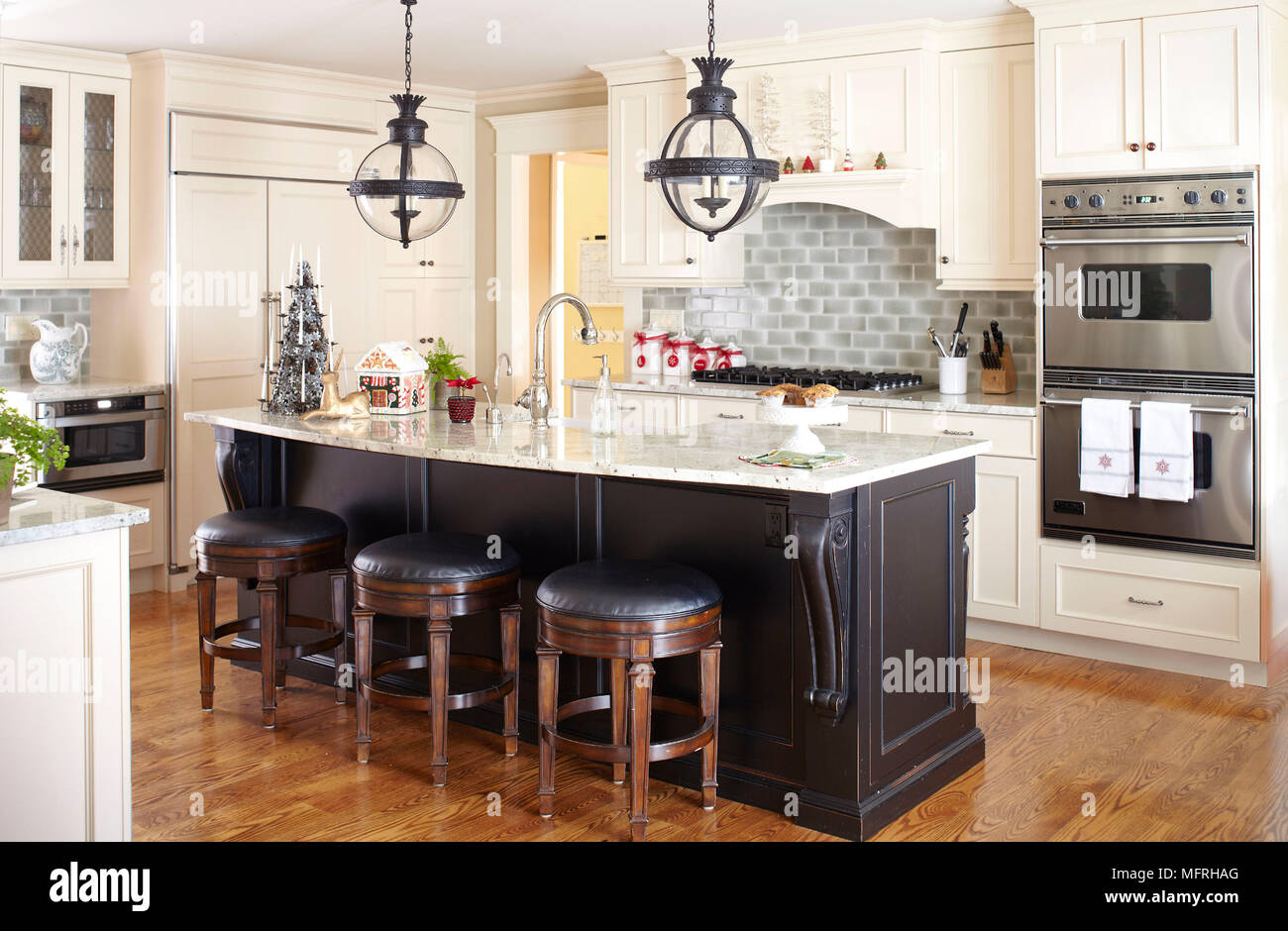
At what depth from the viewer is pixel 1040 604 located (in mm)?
4805

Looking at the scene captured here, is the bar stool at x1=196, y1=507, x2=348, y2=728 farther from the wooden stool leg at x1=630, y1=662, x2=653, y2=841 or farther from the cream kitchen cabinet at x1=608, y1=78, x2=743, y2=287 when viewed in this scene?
the cream kitchen cabinet at x1=608, y1=78, x2=743, y2=287

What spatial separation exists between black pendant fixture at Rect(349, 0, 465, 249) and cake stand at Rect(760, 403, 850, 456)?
126cm

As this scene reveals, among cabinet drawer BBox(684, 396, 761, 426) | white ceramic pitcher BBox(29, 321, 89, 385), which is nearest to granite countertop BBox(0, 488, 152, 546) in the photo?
cabinet drawer BBox(684, 396, 761, 426)

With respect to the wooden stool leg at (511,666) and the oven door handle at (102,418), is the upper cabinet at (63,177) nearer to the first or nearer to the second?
the oven door handle at (102,418)

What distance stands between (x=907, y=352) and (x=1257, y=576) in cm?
189

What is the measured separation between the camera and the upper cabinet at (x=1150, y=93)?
4.25 m

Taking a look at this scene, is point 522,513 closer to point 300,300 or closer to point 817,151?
point 300,300

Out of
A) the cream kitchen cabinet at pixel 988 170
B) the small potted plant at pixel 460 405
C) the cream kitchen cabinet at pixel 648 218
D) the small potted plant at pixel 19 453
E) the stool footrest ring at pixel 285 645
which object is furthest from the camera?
the cream kitchen cabinet at pixel 648 218

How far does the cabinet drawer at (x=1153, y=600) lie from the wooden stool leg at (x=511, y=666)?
223 centimetres

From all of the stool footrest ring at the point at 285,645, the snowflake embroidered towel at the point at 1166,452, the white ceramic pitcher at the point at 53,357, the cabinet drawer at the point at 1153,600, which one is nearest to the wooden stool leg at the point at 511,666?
the stool footrest ring at the point at 285,645

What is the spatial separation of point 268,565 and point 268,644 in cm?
27

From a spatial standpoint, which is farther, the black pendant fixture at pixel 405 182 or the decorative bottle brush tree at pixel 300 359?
the decorative bottle brush tree at pixel 300 359
